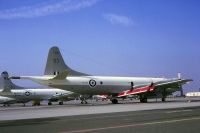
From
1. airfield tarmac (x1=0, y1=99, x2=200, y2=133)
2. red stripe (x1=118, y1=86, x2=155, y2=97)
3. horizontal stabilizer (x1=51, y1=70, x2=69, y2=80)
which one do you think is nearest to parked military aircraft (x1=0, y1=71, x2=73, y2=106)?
red stripe (x1=118, y1=86, x2=155, y2=97)

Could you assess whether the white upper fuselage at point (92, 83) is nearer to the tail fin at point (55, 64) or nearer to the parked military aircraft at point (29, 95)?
the tail fin at point (55, 64)

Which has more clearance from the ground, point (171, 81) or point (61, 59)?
point (61, 59)

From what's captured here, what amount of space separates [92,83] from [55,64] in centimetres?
664

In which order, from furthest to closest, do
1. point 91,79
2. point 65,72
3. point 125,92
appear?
1. point 125,92
2. point 91,79
3. point 65,72

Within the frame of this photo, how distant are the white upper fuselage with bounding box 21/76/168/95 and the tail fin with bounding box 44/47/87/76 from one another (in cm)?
166

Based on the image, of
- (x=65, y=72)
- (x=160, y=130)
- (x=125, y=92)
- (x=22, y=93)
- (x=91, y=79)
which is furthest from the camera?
(x=22, y=93)

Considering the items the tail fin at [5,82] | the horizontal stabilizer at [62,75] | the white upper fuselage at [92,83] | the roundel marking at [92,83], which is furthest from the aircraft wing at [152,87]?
the tail fin at [5,82]

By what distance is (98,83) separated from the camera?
57.2 metres

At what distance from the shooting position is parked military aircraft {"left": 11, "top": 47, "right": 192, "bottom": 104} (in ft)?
177

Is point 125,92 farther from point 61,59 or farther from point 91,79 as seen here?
point 61,59

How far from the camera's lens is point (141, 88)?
6044 cm

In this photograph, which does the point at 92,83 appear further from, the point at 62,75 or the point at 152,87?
the point at 152,87

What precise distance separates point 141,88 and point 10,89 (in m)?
33.8

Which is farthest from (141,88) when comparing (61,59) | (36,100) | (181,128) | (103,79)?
(181,128)
